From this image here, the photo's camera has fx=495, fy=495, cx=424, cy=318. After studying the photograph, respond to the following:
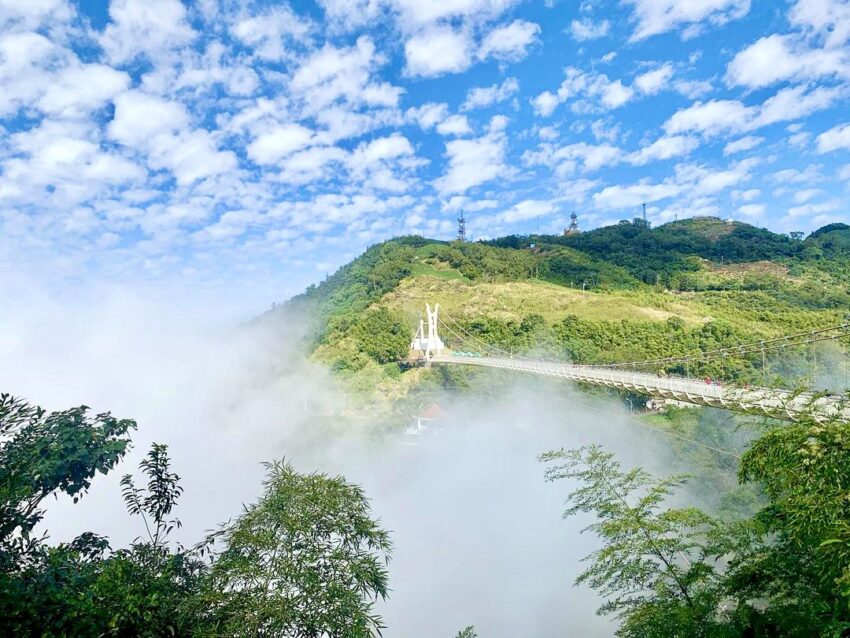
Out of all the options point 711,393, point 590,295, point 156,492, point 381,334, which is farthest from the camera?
point 590,295

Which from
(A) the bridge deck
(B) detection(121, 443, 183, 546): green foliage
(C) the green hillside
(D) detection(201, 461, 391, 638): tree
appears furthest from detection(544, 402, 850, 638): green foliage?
(C) the green hillside

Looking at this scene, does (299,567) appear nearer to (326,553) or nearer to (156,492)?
(326,553)

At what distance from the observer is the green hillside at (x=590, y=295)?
3400 cm

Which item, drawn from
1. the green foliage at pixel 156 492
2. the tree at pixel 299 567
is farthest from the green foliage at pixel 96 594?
the tree at pixel 299 567

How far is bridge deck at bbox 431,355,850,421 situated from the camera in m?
5.15

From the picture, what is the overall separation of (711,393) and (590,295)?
130ft

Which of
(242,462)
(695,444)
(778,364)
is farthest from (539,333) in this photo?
(242,462)

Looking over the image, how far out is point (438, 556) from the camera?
18.8m

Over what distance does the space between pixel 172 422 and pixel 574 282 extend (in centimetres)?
4838

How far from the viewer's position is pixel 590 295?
165 ft

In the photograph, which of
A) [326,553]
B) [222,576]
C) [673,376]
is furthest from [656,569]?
[673,376]

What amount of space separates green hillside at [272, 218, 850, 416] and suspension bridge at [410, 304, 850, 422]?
1.65 m

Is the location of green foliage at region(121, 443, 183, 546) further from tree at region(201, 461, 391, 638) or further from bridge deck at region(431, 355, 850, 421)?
bridge deck at region(431, 355, 850, 421)

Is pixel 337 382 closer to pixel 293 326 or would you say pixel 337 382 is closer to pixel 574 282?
pixel 293 326
